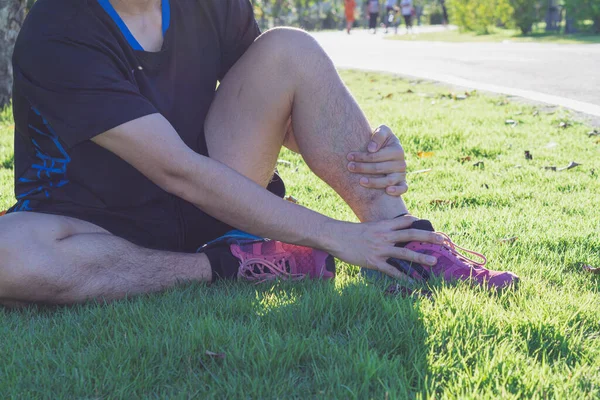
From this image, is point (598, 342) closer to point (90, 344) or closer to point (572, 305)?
point (572, 305)

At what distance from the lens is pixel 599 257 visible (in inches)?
112

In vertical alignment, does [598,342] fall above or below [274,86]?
below

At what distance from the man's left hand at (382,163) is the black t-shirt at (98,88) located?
0.60 m

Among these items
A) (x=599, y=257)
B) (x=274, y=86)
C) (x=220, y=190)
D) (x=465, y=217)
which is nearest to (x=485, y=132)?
(x=465, y=217)

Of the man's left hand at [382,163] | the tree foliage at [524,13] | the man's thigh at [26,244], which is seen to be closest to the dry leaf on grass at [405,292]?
the man's left hand at [382,163]

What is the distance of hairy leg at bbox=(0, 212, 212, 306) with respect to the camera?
7.82 ft

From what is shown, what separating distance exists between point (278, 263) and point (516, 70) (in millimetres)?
8546

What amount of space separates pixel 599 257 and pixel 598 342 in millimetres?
893

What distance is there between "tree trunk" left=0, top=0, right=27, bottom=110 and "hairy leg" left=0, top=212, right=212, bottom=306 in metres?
5.50

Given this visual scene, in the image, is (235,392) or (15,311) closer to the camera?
(235,392)

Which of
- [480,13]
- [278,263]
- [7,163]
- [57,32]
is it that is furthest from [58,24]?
[480,13]

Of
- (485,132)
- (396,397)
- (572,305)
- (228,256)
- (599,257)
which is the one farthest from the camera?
(485,132)

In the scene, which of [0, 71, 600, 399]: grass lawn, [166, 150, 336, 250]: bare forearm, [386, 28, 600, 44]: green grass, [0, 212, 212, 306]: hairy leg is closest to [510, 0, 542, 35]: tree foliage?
[386, 28, 600, 44]: green grass

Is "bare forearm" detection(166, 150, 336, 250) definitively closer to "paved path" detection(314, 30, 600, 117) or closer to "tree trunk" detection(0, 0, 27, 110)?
"paved path" detection(314, 30, 600, 117)
